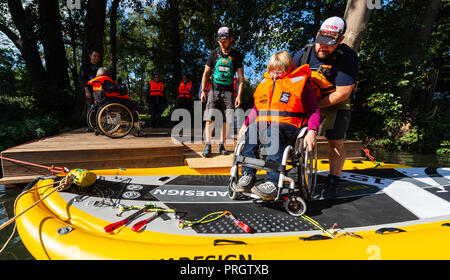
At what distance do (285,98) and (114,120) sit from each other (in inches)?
133

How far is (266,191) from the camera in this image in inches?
70.9

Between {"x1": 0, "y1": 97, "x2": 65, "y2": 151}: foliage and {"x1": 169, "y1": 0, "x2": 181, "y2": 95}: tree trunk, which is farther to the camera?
{"x1": 169, "y1": 0, "x2": 181, "y2": 95}: tree trunk

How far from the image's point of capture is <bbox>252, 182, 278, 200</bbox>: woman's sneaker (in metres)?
1.80

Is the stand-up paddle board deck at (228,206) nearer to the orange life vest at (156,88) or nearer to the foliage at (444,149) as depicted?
the orange life vest at (156,88)

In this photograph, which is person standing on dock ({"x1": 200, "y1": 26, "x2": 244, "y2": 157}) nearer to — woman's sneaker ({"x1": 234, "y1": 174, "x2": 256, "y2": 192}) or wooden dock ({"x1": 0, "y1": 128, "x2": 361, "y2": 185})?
wooden dock ({"x1": 0, "y1": 128, "x2": 361, "y2": 185})

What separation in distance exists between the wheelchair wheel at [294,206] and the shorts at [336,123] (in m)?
0.93

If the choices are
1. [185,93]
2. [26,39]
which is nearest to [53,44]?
[26,39]

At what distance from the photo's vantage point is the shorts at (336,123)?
2340 millimetres

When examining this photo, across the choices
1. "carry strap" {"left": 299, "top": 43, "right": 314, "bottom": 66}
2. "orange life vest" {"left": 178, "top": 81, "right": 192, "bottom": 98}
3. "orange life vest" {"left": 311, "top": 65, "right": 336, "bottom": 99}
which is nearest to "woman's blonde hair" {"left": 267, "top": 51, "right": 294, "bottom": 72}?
"orange life vest" {"left": 311, "top": 65, "right": 336, "bottom": 99}

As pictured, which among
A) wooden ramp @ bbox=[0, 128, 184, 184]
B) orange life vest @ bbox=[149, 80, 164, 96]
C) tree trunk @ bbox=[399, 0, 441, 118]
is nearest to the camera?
wooden ramp @ bbox=[0, 128, 184, 184]

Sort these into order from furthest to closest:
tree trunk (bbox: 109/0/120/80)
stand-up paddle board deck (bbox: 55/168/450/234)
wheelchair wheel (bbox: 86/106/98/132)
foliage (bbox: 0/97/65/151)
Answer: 1. tree trunk (bbox: 109/0/120/80)
2. foliage (bbox: 0/97/65/151)
3. wheelchair wheel (bbox: 86/106/98/132)
4. stand-up paddle board deck (bbox: 55/168/450/234)

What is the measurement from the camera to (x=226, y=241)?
4.69ft

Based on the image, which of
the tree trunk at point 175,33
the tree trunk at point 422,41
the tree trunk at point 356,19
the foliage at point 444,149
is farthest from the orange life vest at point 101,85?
the foliage at point 444,149
